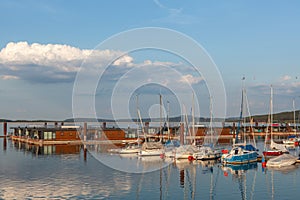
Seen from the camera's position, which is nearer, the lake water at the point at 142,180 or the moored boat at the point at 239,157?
the lake water at the point at 142,180

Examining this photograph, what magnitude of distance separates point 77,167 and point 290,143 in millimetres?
55449

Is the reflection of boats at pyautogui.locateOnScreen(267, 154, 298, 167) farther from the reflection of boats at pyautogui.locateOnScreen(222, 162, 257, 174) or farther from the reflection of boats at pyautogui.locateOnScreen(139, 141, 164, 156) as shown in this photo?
the reflection of boats at pyautogui.locateOnScreen(139, 141, 164, 156)

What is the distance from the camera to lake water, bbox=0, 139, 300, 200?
3719 centimetres

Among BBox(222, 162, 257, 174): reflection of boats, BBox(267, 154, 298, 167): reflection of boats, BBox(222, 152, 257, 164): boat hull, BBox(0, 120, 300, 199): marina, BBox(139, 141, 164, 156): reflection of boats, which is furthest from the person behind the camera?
BBox(139, 141, 164, 156): reflection of boats

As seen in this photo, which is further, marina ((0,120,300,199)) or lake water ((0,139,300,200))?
marina ((0,120,300,199))

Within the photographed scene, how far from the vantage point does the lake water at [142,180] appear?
37.2 metres

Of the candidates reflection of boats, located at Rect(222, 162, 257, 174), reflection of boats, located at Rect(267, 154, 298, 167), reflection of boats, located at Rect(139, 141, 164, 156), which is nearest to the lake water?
reflection of boats, located at Rect(222, 162, 257, 174)

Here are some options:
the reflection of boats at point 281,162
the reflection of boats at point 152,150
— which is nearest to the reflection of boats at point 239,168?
the reflection of boats at point 281,162

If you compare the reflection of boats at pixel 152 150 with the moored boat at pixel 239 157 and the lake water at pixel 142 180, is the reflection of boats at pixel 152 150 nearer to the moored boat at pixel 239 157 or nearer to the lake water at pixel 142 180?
the lake water at pixel 142 180

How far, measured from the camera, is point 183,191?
39125 mm

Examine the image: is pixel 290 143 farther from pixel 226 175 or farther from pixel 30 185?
pixel 30 185

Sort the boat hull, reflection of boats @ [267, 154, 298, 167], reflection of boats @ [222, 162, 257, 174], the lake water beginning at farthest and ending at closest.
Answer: the boat hull → reflection of boats @ [267, 154, 298, 167] → reflection of boats @ [222, 162, 257, 174] → the lake water

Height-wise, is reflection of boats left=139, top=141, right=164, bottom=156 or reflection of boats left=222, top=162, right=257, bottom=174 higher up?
reflection of boats left=139, top=141, right=164, bottom=156

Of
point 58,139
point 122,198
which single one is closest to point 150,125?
point 58,139
